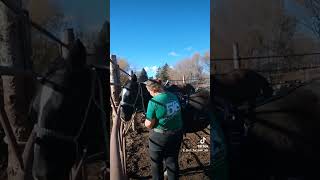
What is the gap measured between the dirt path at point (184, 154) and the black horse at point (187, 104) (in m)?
0.05

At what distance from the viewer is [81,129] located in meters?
1.91

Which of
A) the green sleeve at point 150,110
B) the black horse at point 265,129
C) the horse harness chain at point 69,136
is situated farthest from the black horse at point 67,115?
the black horse at point 265,129

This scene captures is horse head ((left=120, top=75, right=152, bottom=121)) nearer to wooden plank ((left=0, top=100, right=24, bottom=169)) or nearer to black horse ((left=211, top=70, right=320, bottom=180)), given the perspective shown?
black horse ((left=211, top=70, right=320, bottom=180))

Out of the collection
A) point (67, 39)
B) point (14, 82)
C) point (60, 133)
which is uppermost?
point (67, 39)

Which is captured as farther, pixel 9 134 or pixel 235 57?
pixel 9 134

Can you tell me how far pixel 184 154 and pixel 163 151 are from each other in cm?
11

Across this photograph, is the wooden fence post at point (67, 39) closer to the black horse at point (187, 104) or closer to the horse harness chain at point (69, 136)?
the horse harness chain at point (69, 136)

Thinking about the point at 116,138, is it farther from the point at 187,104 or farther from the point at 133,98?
the point at 187,104

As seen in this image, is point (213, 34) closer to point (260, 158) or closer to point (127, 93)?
point (127, 93)

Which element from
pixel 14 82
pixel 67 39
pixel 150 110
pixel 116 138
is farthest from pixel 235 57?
pixel 14 82

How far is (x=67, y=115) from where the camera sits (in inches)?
73.1

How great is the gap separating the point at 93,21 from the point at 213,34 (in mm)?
603

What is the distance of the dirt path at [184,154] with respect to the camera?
1795 millimetres

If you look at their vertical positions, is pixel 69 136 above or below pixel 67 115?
below
